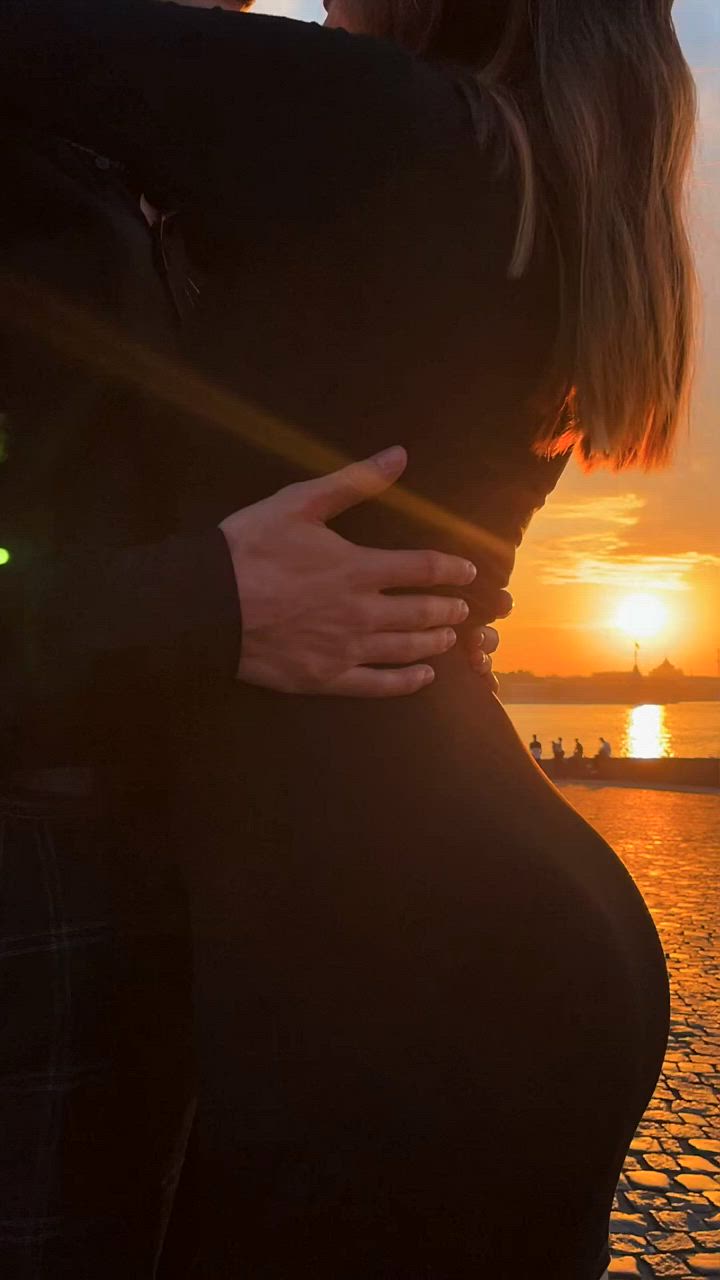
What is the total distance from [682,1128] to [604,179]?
7755mm

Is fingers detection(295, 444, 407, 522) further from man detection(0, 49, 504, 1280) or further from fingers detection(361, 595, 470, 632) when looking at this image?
fingers detection(361, 595, 470, 632)

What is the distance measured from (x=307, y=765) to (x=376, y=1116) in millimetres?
354

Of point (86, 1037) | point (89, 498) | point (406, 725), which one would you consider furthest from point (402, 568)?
point (86, 1037)

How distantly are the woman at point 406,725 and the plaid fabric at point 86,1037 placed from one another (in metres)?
0.22

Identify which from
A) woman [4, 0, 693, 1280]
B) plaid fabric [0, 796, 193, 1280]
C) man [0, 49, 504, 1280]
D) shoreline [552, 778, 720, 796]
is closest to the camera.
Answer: woman [4, 0, 693, 1280]

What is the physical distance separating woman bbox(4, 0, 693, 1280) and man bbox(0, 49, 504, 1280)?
6cm

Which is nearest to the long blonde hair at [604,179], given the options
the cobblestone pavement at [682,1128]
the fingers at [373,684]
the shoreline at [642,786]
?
the fingers at [373,684]

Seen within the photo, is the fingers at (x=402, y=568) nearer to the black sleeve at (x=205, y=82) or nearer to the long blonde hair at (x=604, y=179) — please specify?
the long blonde hair at (x=604, y=179)

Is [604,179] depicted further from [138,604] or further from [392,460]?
[138,604]

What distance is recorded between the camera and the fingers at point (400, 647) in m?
1.28

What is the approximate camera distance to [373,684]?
124 centimetres

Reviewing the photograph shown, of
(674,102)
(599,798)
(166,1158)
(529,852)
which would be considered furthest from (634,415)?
(599,798)

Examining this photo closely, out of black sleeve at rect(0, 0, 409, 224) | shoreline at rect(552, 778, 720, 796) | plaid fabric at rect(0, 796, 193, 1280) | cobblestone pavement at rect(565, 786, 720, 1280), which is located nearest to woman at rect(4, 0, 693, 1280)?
black sleeve at rect(0, 0, 409, 224)

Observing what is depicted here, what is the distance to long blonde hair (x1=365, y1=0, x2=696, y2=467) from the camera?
1276mm
